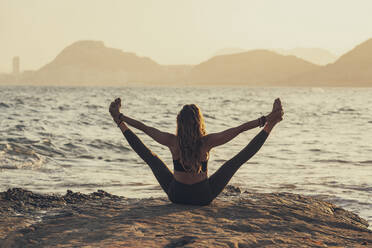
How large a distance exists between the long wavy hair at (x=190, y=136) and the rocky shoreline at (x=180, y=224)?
Result: 22.9 inches


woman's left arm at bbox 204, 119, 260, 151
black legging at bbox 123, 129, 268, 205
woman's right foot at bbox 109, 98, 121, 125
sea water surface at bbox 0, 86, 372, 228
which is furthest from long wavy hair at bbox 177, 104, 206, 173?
sea water surface at bbox 0, 86, 372, 228

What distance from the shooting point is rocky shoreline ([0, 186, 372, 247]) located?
4.18 meters

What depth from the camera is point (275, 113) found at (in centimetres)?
550

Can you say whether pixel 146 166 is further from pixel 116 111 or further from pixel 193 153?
pixel 193 153

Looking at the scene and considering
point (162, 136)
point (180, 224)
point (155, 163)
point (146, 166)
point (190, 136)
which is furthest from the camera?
point (146, 166)

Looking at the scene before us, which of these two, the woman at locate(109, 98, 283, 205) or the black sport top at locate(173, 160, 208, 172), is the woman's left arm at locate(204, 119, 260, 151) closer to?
the woman at locate(109, 98, 283, 205)

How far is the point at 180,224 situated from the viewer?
4617 mm

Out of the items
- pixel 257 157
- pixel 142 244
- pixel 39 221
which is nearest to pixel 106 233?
pixel 142 244

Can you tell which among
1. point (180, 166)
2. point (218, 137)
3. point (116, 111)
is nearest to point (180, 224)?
point (180, 166)

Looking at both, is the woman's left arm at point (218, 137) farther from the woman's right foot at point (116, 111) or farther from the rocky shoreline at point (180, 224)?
the woman's right foot at point (116, 111)

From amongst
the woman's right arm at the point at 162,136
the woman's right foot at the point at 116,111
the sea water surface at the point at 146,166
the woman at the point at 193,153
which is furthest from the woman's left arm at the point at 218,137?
the sea water surface at the point at 146,166

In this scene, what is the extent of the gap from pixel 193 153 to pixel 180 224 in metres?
0.85

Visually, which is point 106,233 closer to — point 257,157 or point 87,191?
point 87,191

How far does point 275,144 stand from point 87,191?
974 centimetres
